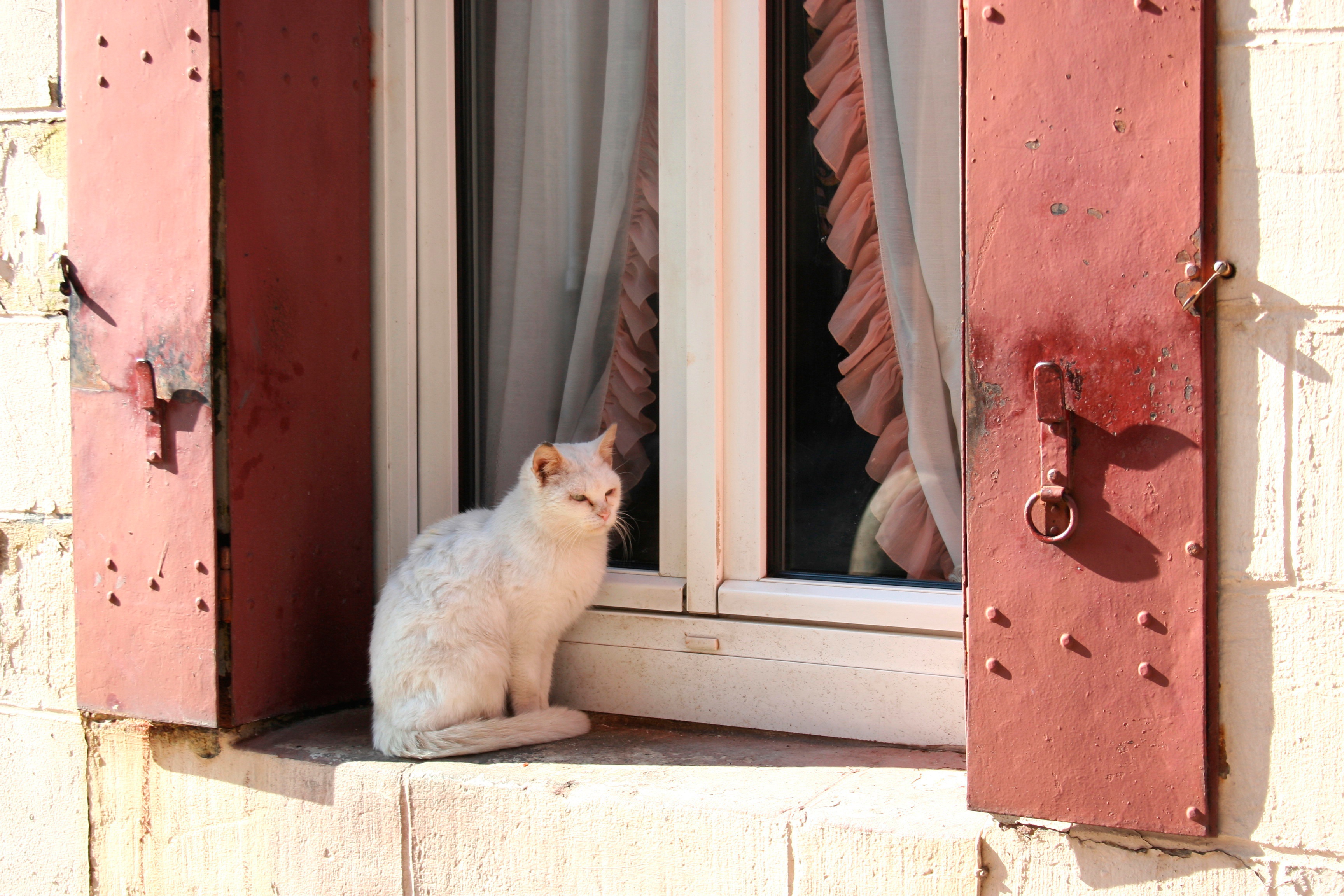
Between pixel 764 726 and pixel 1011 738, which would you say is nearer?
pixel 1011 738

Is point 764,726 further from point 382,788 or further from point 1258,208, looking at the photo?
point 1258,208

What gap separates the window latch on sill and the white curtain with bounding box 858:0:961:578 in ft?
1.96

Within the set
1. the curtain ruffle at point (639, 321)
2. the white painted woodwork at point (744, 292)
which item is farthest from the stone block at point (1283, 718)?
the curtain ruffle at point (639, 321)

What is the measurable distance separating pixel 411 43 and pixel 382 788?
1.88 m

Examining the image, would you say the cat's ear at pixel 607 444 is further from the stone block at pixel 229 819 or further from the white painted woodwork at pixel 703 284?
the stone block at pixel 229 819

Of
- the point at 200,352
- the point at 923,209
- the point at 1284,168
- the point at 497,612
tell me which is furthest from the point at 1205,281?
the point at 200,352

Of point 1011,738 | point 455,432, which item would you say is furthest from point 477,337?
point 1011,738

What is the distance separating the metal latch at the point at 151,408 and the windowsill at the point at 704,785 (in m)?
0.71

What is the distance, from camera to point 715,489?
233 centimetres

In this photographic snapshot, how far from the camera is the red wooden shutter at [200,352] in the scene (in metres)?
2.19

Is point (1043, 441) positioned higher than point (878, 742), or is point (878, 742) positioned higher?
point (1043, 441)

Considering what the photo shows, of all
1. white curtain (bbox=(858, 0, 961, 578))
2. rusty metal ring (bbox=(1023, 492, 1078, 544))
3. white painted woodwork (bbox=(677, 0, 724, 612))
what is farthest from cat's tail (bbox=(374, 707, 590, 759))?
rusty metal ring (bbox=(1023, 492, 1078, 544))

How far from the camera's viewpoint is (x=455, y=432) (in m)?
2.68

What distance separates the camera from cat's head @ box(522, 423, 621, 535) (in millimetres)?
2289
